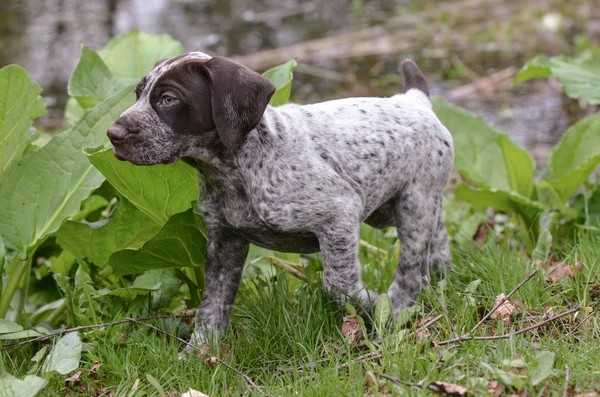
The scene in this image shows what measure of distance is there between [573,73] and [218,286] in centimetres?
259

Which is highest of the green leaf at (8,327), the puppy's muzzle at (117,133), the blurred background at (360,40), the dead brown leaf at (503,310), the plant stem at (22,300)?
the puppy's muzzle at (117,133)

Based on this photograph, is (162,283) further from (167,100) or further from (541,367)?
(541,367)

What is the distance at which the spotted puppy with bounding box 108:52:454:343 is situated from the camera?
3078mm

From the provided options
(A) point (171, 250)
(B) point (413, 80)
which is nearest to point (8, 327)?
(A) point (171, 250)

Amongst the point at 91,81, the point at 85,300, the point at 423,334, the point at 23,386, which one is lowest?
the point at 85,300

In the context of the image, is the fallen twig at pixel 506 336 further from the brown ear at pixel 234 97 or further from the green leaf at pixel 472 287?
the brown ear at pixel 234 97

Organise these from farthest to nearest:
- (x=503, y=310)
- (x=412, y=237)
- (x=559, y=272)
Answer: (x=559, y=272)
(x=412, y=237)
(x=503, y=310)

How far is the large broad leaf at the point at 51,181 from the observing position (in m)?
3.94

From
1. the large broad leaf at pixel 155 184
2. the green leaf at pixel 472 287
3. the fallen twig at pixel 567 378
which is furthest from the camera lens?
the green leaf at pixel 472 287

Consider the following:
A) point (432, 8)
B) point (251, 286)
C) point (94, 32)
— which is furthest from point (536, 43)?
point (251, 286)

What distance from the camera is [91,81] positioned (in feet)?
14.5

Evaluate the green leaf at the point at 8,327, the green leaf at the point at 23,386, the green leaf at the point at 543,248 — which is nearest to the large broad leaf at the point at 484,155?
the green leaf at the point at 543,248

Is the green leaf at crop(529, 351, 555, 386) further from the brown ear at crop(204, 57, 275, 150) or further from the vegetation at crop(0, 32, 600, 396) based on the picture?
the brown ear at crop(204, 57, 275, 150)

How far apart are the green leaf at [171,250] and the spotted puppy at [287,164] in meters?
0.20
